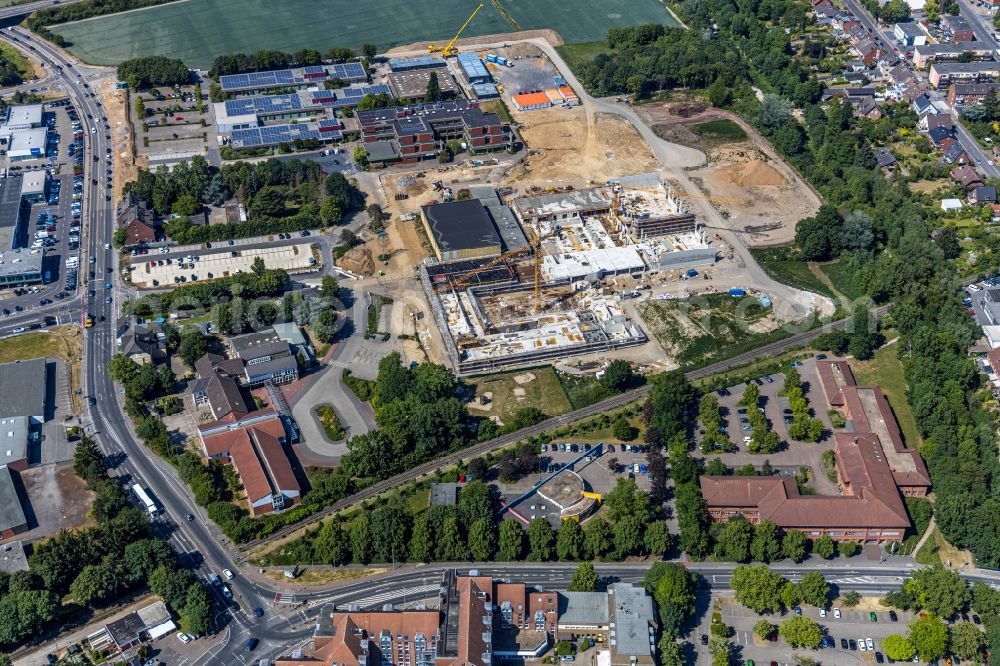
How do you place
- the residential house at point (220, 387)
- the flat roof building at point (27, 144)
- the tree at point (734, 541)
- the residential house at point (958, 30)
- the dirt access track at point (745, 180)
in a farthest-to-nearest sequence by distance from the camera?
the residential house at point (958, 30)
the flat roof building at point (27, 144)
the dirt access track at point (745, 180)
the residential house at point (220, 387)
the tree at point (734, 541)

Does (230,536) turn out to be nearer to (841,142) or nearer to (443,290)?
(443,290)

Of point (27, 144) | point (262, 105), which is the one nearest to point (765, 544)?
point (262, 105)

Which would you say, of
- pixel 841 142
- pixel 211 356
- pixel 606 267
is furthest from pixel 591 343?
pixel 841 142

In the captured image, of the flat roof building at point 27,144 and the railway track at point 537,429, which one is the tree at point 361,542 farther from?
the flat roof building at point 27,144

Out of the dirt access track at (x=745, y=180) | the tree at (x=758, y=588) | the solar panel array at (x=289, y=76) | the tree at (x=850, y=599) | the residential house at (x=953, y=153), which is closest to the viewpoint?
the tree at (x=758, y=588)

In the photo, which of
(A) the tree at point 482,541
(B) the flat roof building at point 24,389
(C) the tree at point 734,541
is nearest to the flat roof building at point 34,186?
(B) the flat roof building at point 24,389

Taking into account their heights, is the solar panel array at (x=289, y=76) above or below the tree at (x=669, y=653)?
above

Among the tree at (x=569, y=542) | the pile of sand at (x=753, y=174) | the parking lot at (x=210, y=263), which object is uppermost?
the pile of sand at (x=753, y=174)
